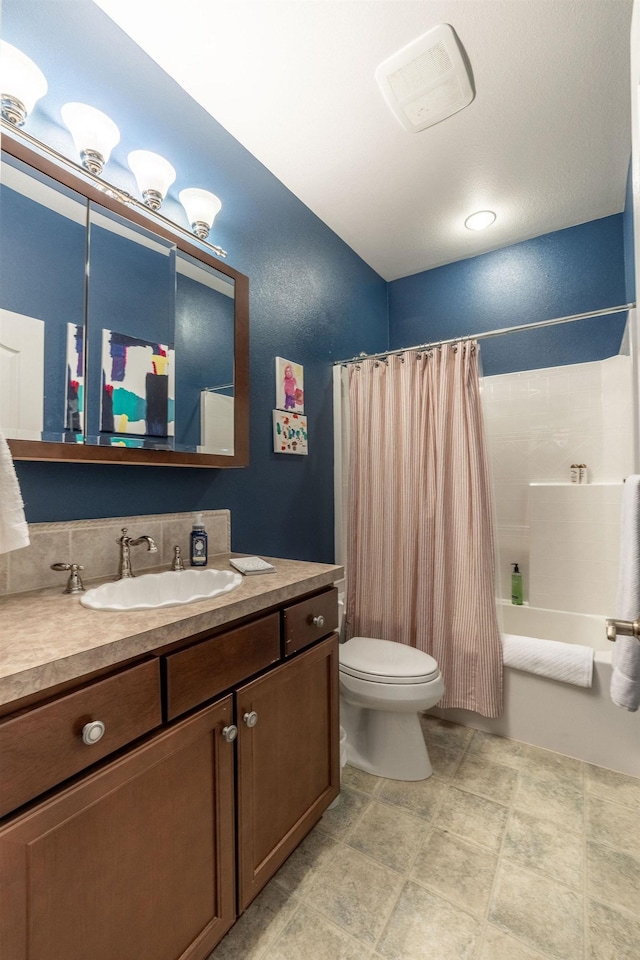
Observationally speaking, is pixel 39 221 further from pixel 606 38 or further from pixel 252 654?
pixel 606 38

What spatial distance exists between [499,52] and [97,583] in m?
2.22

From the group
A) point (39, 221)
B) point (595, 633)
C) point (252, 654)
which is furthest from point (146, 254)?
point (595, 633)

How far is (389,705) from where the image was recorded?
1.67m

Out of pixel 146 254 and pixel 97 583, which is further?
pixel 146 254

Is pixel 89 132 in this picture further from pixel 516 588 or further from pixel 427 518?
pixel 516 588

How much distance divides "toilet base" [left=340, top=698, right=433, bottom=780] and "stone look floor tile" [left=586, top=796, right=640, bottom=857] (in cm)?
57

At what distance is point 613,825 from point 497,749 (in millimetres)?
484

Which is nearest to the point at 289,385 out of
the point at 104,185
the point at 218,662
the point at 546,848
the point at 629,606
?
the point at 104,185

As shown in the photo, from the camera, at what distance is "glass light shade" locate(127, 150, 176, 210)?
139cm

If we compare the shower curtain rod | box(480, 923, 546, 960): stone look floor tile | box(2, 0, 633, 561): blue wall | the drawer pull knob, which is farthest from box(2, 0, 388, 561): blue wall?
box(480, 923, 546, 960): stone look floor tile

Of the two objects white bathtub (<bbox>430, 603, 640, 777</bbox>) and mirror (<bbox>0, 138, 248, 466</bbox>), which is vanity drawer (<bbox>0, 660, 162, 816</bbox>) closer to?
mirror (<bbox>0, 138, 248, 466</bbox>)

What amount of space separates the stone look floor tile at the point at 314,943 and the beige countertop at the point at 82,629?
2.77 ft

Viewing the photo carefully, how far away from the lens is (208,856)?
100 centimetres

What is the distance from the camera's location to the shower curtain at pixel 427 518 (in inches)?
78.0
